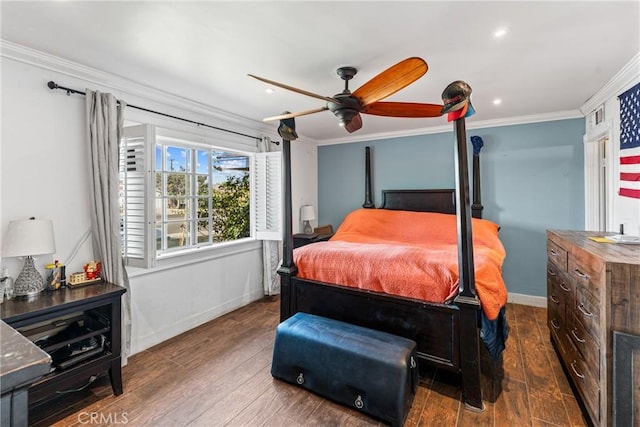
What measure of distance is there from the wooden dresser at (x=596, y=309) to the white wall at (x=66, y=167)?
337 cm

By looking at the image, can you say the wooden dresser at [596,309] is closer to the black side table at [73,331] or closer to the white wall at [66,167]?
the black side table at [73,331]

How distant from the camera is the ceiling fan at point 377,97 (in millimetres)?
1658

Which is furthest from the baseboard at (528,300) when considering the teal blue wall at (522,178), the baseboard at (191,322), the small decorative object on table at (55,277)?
the small decorative object on table at (55,277)

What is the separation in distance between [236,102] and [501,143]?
3.44 metres

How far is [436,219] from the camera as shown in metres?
3.92

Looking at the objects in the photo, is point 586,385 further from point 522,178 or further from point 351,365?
point 522,178

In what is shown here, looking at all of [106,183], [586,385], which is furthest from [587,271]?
[106,183]

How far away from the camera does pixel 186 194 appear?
3.42 metres

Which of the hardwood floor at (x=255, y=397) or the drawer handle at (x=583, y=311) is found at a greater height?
the drawer handle at (x=583, y=311)

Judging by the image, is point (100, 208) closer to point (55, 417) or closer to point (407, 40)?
point (55, 417)

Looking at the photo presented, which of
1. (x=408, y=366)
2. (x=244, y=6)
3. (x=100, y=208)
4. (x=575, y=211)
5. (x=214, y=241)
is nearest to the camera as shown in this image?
(x=244, y=6)

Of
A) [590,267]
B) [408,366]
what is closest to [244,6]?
[408,366]

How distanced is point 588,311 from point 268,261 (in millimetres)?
3333

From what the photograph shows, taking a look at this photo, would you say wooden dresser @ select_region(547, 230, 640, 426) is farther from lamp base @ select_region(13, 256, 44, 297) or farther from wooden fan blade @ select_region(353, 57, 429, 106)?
lamp base @ select_region(13, 256, 44, 297)
